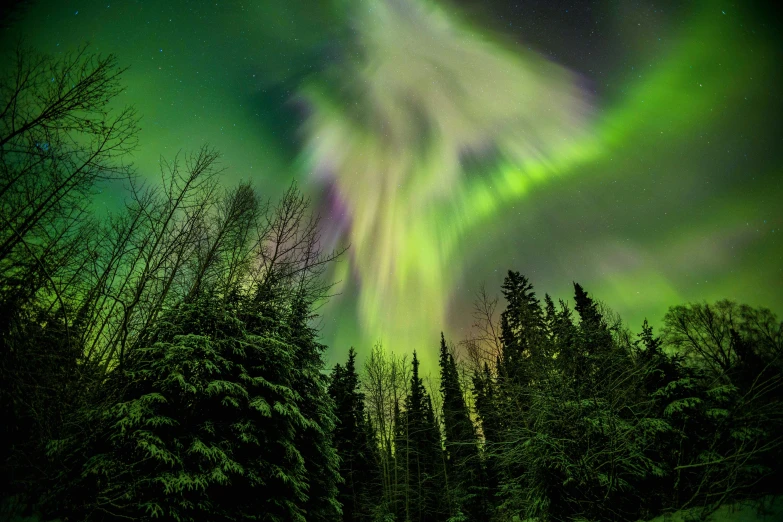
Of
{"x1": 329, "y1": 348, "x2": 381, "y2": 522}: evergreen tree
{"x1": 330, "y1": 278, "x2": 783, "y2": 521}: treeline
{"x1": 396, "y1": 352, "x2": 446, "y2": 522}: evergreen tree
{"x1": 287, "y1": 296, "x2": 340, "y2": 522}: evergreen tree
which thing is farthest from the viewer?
{"x1": 329, "y1": 348, "x2": 381, "y2": 522}: evergreen tree

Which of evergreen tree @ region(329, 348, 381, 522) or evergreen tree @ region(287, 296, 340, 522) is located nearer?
evergreen tree @ region(287, 296, 340, 522)

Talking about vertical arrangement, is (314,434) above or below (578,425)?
above

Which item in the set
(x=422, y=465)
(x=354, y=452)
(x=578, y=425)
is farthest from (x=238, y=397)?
(x=422, y=465)

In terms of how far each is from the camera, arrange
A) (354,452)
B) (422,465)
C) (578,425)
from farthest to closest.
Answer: (422,465), (354,452), (578,425)

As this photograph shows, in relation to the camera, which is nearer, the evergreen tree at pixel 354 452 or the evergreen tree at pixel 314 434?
the evergreen tree at pixel 314 434

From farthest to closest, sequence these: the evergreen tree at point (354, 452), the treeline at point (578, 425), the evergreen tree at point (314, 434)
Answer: the evergreen tree at point (354, 452) → the evergreen tree at point (314, 434) → the treeline at point (578, 425)

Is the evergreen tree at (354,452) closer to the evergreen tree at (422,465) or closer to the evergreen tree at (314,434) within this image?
the evergreen tree at (422,465)

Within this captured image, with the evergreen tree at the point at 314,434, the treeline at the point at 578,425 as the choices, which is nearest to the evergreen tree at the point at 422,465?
the treeline at the point at 578,425

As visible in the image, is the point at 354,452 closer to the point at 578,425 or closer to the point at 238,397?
the point at 238,397

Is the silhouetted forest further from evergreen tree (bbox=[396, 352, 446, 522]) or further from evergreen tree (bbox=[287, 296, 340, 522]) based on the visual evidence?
evergreen tree (bbox=[396, 352, 446, 522])

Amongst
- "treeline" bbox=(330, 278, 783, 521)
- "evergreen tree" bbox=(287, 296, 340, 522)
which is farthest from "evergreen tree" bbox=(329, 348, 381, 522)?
"evergreen tree" bbox=(287, 296, 340, 522)

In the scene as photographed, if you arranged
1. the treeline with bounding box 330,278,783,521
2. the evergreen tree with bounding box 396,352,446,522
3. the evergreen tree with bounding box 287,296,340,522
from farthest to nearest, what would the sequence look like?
1. the evergreen tree with bounding box 396,352,446,522
2. the evergreen tree with bounding box 287,296,340,522
3. the treeline with bounding box 330,278,783,521

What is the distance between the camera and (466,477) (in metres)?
24.4

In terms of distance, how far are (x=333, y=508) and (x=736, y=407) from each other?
580 inches
